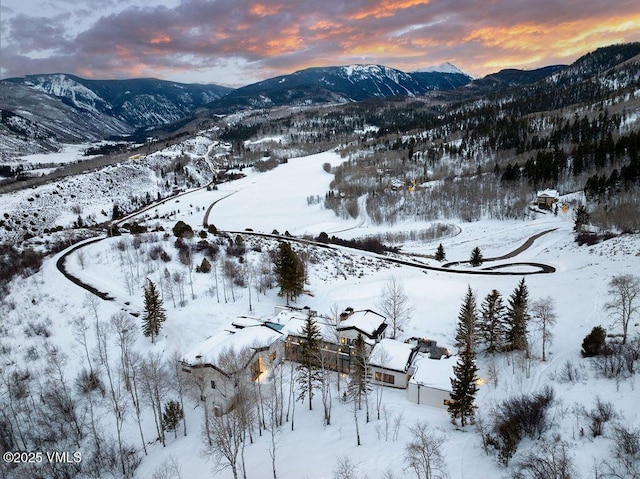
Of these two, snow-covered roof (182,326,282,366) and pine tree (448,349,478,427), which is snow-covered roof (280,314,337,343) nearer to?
snow-covered roof (182,326,282,366)

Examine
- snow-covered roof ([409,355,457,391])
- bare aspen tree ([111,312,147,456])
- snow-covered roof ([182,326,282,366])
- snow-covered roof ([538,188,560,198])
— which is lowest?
snow-covered roof ([409,355,457,391])

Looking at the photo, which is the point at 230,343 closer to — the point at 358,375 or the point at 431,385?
the point at 358,375

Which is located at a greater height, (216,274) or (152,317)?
(216,274)

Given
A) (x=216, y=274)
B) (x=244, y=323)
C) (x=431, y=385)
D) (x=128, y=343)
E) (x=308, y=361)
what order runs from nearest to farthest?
(x=431, y=385) < (x=308, y=361) < (x=128, y=343) < (x=244, y=323) < (x=216, y=274)

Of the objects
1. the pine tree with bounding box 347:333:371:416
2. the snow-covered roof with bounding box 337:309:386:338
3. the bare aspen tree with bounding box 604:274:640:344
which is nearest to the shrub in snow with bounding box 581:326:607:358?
the bare aspen tree with bounding box 604:274:640:344

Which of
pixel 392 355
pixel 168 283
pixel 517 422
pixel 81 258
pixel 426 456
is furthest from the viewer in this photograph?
pixel 81 258

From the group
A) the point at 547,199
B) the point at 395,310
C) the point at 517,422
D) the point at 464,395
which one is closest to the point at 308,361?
the point at 464,395

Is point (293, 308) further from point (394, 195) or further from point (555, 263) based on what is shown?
point (394, 195)

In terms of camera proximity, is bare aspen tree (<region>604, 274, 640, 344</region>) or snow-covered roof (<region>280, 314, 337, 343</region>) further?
snow-covered roof (<region>280, 314, 337, 343</region>)

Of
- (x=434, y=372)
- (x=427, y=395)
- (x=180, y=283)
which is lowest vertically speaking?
(x=427, y=395)
